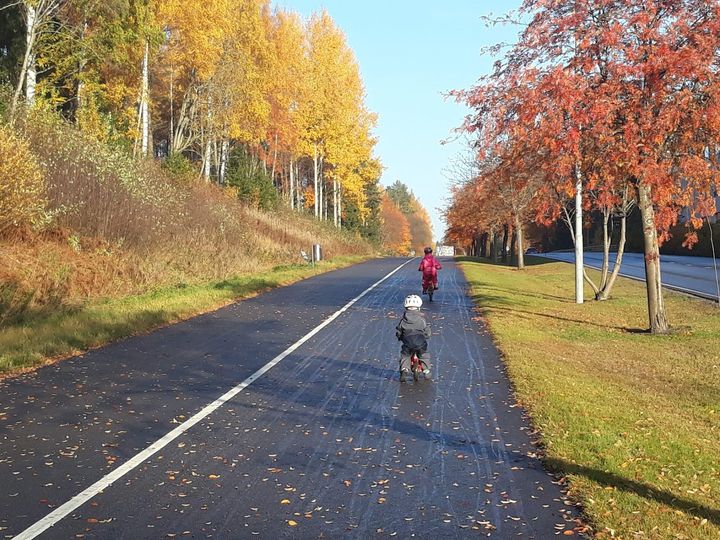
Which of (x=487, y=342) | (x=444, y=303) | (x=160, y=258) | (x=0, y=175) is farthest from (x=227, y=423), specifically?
(x=160, y=258)

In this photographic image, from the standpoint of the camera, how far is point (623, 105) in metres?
13.7

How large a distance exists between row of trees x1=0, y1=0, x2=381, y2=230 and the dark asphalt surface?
12.6 m

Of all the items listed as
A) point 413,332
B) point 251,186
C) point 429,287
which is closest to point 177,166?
point 251,186

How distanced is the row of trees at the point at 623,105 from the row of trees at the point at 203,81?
1333cm

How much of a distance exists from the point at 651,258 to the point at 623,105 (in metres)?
3.31

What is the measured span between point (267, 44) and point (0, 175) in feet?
96.4

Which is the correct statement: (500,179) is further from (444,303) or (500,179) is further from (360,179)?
(360,179)

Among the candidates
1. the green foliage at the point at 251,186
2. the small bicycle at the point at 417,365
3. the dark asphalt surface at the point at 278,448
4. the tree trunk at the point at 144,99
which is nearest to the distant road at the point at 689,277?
the small bicycle at the point at 417,365

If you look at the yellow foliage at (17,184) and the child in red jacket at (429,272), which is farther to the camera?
the child in red jacket at (429,272)

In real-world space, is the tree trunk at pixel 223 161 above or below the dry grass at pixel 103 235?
above

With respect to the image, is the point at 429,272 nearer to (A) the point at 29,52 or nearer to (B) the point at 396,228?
(A) the point at 29,52

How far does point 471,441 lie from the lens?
6809mm

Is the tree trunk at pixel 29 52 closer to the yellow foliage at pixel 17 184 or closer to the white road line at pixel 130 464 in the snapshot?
the yellow foliage at pixel 17 184

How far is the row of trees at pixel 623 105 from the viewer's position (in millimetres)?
13203
